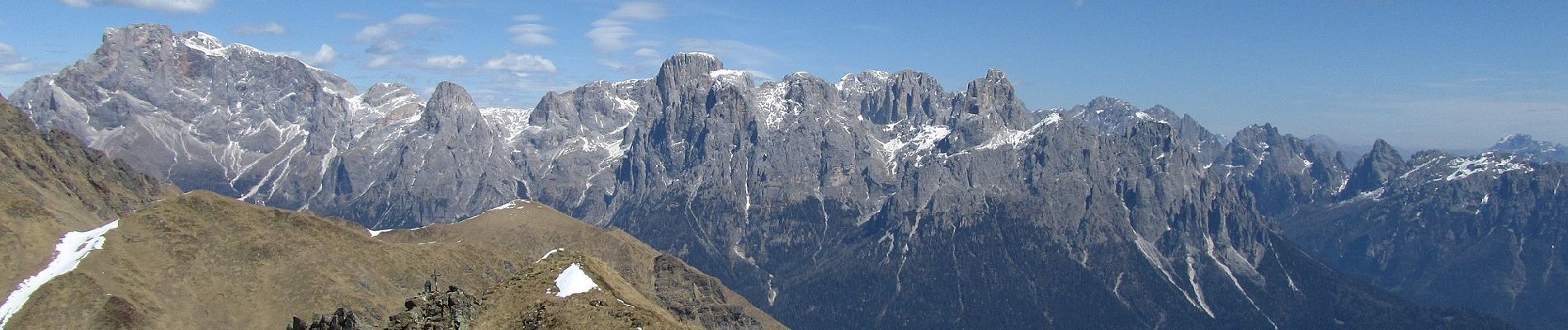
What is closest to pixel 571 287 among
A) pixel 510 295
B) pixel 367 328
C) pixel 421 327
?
pixel 510 295

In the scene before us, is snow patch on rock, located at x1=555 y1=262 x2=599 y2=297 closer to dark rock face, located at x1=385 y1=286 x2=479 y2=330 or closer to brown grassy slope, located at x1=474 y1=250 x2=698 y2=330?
Answer: brown grassy slope, located at x1=474 y1=250 x2=698 y2=330

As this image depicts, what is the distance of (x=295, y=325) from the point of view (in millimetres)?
146250

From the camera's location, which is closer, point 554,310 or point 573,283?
point 554,310

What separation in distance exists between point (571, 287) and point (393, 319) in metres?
77.8

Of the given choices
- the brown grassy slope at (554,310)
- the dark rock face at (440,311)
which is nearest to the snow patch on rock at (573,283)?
the brown grassy slope at (554,310)

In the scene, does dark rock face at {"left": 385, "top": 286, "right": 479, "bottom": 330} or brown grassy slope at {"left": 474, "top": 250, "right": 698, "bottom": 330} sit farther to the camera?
brown grassy slope at {"left": 474, "top": 250, "right": 698, "bottom": 330}

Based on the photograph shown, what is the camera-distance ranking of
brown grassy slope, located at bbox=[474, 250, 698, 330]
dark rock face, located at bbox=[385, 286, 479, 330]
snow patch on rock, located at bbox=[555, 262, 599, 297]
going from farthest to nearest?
snow patch on rock, located at bbox=[555, 262, 599, 297], brown grassy slope, located at bbox=[474, 250, 698, 330], dark rock face, located at bbox=[385, 286, 479, 330]

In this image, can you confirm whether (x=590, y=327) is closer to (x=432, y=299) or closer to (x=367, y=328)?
(x=367, y=328)

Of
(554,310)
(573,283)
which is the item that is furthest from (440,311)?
(573,283)

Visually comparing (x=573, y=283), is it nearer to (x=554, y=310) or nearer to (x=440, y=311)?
(x=554, y=310)

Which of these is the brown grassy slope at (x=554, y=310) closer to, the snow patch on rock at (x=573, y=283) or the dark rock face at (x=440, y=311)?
the snow patch on rock at (x=573, y=283)

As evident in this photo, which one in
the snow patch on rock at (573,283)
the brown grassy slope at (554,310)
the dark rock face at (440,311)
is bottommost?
the brown grassy slope at (554,310)

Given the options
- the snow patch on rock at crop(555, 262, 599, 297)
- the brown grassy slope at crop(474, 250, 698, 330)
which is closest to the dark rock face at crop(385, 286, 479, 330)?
the brown grassy slope at crop(474, 250, 698, 330)

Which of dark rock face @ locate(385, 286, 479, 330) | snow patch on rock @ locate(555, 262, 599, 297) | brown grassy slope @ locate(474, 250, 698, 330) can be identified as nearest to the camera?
dark rock face @ locate(385, 286, 479, 330)
